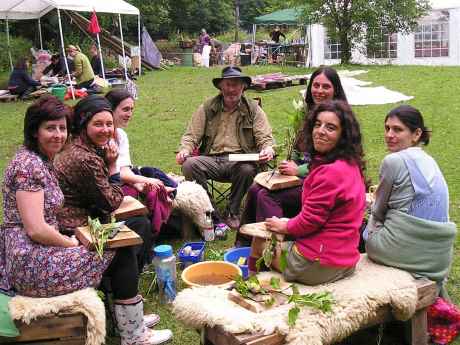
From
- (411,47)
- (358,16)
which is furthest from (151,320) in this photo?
(411,47)

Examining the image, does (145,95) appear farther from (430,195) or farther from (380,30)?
(430,195)


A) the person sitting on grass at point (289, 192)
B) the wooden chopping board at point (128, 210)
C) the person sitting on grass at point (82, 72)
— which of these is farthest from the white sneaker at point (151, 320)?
the person sitting on grass at point (82, 72)

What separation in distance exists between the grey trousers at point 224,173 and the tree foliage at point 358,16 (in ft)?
45.1

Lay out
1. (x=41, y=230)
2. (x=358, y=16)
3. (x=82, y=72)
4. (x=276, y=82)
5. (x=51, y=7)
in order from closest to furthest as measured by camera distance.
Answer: (x=41, y=230), (x=276, y=82), (x=82, y=72), (x=51, y=7), (x=358, y=16)

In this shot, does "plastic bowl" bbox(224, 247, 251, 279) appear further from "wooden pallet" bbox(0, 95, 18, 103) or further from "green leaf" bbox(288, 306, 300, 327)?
"wooden pallet" bbox(0, 95, 18, 103)

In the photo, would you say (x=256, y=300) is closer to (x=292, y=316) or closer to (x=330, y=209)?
(x=292, y=316)

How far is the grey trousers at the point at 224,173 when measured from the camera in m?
5.39

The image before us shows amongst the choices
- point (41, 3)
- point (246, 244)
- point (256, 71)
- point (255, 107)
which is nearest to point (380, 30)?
point (256, 71)

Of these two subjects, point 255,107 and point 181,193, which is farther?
point 255,107

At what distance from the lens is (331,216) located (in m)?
3.11

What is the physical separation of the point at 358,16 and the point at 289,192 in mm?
15031

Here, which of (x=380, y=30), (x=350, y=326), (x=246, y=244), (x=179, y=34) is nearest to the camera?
(x=350, y=326)

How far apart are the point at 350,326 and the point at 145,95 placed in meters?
11.6

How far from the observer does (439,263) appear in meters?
3.36
